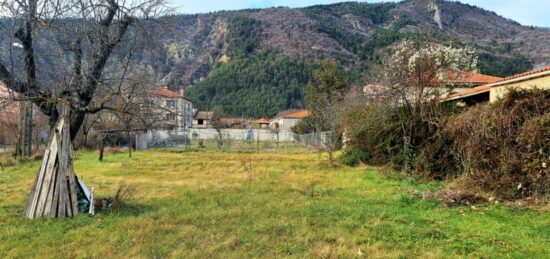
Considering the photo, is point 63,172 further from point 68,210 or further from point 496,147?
point 496,147

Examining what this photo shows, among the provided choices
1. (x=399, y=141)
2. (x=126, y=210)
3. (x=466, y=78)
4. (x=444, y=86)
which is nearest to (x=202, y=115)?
(x=466, y=78)

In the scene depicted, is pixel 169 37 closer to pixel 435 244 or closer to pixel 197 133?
pixel 435 244

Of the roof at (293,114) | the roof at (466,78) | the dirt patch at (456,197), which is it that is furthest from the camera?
the roof at (293,114)

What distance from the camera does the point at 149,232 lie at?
5938 mm

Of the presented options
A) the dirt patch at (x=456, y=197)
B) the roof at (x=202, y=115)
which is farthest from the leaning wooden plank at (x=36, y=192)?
the roof at (x=202, y=115)

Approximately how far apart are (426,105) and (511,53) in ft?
174

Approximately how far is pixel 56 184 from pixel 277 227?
396cm

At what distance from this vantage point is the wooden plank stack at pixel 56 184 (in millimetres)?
6746

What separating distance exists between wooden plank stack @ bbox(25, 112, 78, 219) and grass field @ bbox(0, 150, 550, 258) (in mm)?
269

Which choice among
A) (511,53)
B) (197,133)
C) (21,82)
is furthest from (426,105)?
(511,53)

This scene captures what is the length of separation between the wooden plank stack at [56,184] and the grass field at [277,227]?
269mm

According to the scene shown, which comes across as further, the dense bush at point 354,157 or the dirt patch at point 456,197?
the dense bush at point 354,157

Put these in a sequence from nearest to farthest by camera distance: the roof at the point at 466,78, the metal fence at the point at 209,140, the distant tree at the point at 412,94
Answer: the distant tree at the point at 412,94, the roof at the point at 466,78, the metal fence at the point at 209,140

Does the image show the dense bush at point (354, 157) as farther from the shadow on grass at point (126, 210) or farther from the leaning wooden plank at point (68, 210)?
the leaning wooden plank at point (68, 210)
